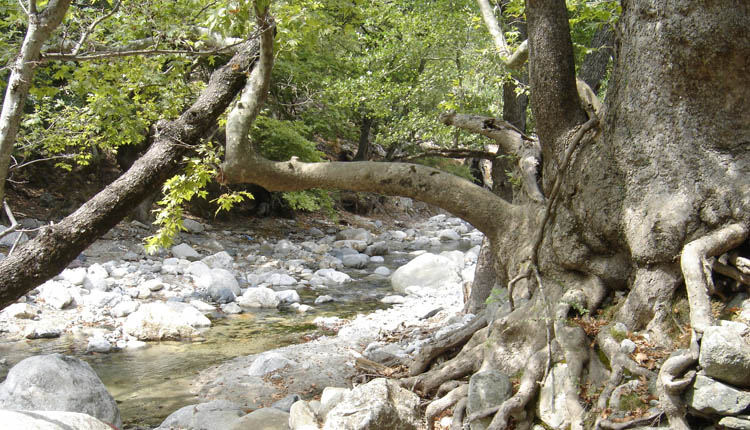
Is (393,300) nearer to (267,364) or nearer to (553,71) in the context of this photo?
(267,364)

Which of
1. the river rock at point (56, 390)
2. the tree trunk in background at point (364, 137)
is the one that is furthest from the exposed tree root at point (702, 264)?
the tree trunk in background at point (364, 137)

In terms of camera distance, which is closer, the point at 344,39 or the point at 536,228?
the point at 536,228

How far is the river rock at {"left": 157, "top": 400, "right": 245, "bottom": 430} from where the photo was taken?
5230 millimetres

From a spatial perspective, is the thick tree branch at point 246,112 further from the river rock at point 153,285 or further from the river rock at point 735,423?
the river rock at point 153,285

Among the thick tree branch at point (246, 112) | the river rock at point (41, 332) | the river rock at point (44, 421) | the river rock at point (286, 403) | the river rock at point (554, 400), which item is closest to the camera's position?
the river rock at point (44, 421)

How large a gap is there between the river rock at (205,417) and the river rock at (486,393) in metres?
2.26

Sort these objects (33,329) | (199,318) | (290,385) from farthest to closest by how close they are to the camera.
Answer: (199,318) < (33,329) < (290,385)

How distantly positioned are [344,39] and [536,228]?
492 inches

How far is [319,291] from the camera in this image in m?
13.2

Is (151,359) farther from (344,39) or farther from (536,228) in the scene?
(344,39)

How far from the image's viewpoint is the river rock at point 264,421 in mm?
4852

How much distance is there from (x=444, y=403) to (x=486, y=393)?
1.97 ft

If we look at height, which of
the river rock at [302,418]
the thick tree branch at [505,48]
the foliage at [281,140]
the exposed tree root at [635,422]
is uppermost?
the thick tree branch at [505,48]

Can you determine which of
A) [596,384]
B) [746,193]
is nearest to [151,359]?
[596,384]
